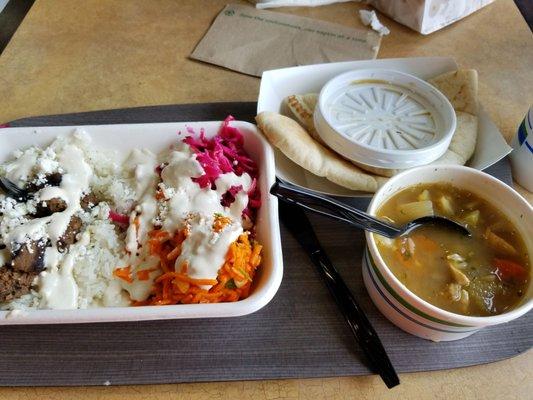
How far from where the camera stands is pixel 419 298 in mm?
924

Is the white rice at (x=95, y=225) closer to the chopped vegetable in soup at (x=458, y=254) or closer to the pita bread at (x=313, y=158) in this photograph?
the pita bread at (x=313, y=158)

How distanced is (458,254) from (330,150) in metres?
0.44

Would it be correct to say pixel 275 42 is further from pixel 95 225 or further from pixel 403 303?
pixel 403 303

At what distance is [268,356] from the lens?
1005 mm

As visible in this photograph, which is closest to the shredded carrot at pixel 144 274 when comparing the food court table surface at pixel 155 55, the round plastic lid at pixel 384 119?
the round plastic lid at pixel 384 119

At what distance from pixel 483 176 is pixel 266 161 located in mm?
518

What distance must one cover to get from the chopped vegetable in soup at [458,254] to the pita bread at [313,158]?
0.41ft

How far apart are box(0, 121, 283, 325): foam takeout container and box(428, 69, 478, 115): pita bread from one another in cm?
59

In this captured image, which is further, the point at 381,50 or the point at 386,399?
the point at 381,50

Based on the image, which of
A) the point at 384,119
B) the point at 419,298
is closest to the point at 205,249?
the point at 419,298

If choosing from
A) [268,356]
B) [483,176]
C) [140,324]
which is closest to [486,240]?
[483,176]

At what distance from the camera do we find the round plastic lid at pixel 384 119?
1219 millimetres

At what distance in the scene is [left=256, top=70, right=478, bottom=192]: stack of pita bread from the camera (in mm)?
1216

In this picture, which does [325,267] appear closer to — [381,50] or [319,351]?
[319,351]
